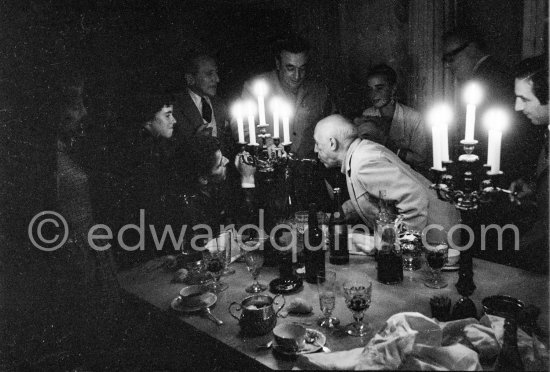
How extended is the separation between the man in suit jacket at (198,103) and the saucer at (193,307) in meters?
2.14

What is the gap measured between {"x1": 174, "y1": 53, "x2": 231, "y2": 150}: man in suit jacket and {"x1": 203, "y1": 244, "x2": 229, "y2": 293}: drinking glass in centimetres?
196

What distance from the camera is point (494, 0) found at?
3.68 meters

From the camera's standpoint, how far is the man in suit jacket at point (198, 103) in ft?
13.2

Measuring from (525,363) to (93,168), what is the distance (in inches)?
145

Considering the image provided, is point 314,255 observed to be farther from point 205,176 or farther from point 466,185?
point 205,176

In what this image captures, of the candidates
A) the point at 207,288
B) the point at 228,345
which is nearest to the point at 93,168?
the point at 207,288

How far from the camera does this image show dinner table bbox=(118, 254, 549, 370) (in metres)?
1.77

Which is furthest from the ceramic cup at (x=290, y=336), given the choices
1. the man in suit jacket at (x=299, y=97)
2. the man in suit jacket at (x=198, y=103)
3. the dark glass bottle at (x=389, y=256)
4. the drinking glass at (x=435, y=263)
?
the man in suit jacket at (x=299, y=97)

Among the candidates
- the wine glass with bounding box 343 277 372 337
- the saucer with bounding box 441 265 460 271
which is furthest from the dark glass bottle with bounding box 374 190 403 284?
the wine glass with bounding box 343 277 372 337

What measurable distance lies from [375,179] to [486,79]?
65.7 inches

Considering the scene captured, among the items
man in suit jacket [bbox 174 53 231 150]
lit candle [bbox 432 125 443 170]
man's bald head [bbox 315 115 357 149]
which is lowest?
lit candle [bbox 432 125 443 170]

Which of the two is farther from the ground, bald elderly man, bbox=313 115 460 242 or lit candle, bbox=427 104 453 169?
lit candle, bbox=427 104 453 169

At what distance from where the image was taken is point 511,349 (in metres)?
1.51

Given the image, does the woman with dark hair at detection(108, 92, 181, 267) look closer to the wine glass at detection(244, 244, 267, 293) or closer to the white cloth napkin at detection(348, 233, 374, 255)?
the wine glass at detection(244, 244, 267, 293)
